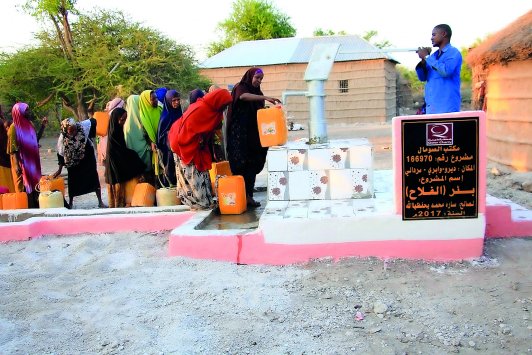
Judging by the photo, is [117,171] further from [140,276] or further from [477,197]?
Answer: [477,197]

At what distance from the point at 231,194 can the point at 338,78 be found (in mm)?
16230

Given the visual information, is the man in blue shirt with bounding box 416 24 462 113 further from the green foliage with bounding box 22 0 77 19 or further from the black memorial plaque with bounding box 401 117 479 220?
the green foliage with bounding box 22 0 77 19

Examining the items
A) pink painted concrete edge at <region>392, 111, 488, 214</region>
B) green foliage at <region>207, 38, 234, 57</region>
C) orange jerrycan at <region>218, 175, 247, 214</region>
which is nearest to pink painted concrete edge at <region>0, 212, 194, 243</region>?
orange jerrycan at <region>218, 175, 247, 214</region>

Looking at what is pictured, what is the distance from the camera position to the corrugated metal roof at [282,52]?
68.0ft

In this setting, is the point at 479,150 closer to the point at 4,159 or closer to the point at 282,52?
the point at 4,159

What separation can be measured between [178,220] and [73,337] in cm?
224

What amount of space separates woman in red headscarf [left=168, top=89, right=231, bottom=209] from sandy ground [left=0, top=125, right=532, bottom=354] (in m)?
0.93

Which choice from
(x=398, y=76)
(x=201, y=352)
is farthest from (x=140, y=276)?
(x=398, y=76)

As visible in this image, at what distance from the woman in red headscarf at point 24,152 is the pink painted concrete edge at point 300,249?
321 centimetres

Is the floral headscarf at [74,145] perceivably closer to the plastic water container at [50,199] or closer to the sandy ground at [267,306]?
the plastic water container at [50,199]

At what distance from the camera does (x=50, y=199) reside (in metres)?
6.16

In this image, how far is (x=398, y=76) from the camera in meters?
25.0

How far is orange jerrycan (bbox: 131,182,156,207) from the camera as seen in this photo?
601 centimetres

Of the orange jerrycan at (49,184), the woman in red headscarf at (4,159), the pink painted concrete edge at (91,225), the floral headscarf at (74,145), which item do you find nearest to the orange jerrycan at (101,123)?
the floral headscarf at (74,145)
